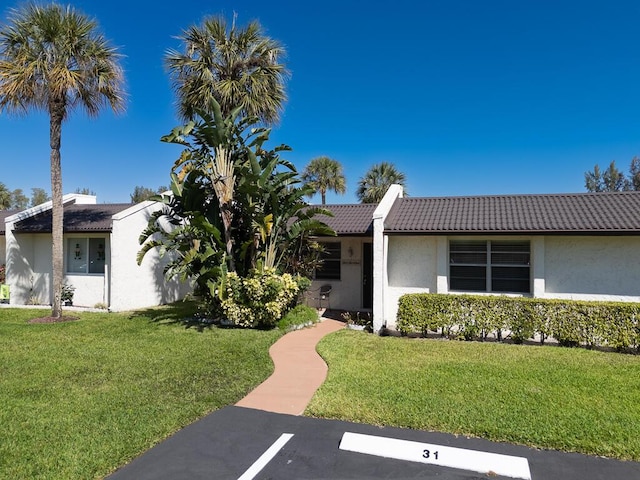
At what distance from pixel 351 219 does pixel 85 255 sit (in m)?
10.5

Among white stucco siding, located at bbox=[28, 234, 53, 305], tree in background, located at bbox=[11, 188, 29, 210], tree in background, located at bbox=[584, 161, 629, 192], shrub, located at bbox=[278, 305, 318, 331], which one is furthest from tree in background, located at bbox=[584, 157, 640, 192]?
tree in background, located at bbox=[11, 188, 29, 210]

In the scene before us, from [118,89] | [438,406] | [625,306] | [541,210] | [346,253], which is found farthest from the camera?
[346,253]

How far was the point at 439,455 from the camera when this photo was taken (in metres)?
4.09

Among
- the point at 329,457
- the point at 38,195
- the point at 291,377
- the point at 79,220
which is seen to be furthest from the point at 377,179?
the point at 38,195

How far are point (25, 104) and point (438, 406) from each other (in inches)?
555

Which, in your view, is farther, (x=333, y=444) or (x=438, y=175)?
(x=438, y=175)

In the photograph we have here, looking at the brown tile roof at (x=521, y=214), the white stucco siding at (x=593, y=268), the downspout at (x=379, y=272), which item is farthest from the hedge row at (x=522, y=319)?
the brown tile roof at (x=521, y=214)

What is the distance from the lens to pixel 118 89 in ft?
41.2

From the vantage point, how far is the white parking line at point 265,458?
3.78 m

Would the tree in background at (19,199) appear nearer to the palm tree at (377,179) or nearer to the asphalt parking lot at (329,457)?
the palm tree at (377,179)

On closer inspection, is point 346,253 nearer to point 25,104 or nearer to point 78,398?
point 78,398

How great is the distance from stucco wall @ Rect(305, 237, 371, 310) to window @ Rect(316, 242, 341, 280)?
0.56 ft

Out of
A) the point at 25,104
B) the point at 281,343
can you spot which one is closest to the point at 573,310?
the point at 281,343

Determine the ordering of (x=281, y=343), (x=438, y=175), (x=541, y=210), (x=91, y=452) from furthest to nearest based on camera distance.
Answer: (x=438, y=175), (x=541, y=210), (x=281, y=343), (x=91, y=452)
